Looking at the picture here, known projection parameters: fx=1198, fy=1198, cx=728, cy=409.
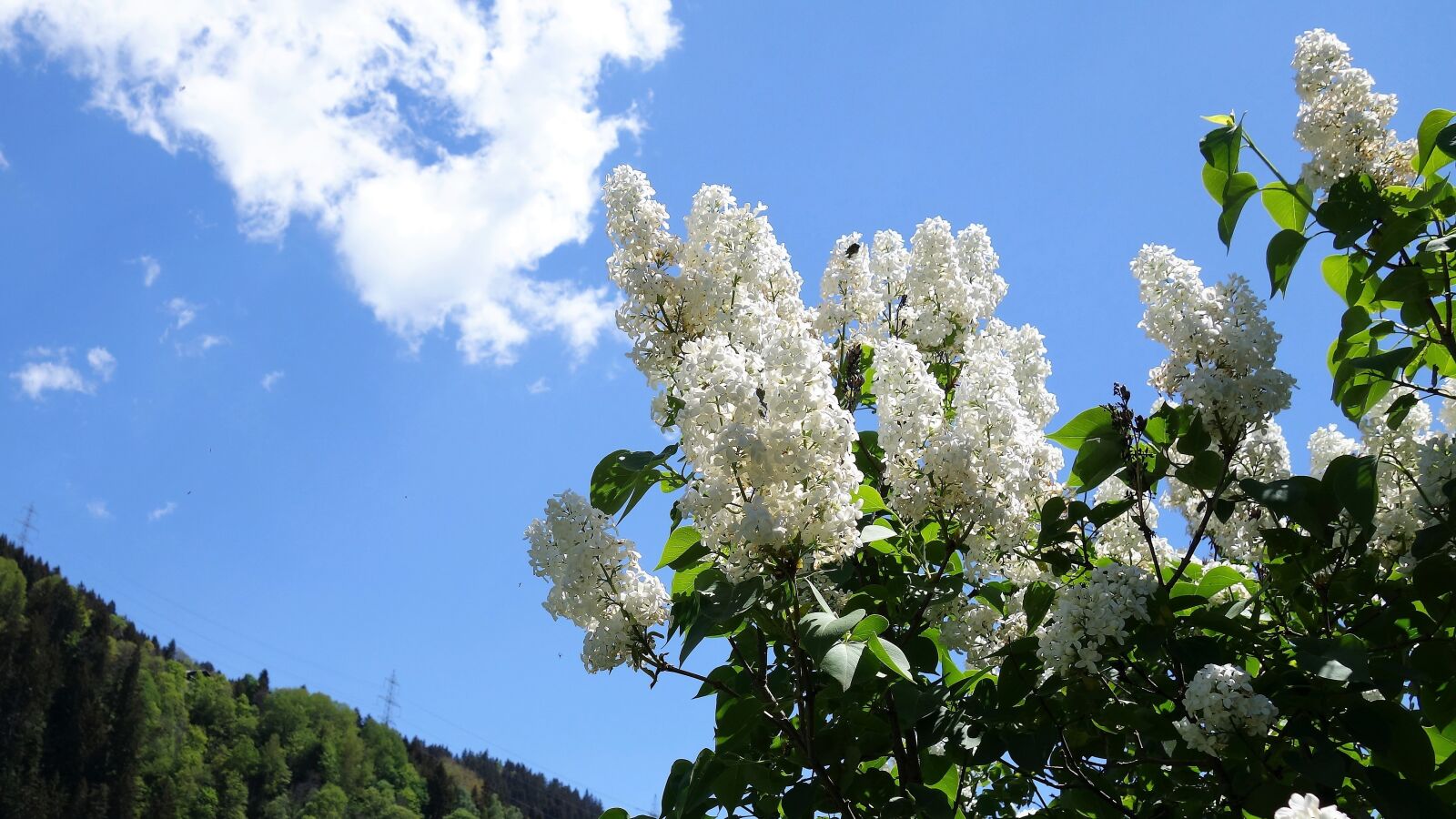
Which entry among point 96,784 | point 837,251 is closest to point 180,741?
point 96,784

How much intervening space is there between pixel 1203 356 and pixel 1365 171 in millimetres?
807

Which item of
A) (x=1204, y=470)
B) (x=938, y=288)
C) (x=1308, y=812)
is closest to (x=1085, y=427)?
(x=1204, y=470)

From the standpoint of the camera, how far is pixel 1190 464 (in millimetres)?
3406

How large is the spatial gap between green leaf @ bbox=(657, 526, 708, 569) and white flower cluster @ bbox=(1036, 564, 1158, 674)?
976 millimetres

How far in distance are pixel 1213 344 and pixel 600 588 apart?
1833 mm

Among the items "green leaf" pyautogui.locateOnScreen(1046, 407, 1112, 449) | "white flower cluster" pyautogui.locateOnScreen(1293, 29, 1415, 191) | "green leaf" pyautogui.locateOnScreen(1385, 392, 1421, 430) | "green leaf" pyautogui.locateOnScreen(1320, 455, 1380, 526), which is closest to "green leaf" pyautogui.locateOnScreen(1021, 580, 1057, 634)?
"green leaf" pyautogui.locateOnScreen(1046, 407, 1112, 449)

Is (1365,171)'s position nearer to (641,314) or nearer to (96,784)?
(641,314)

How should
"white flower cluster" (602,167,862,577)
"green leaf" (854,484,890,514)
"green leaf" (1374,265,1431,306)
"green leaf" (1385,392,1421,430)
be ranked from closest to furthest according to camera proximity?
1. "white flower cluster" (602,167,862,577)
2. "green leaf" (1374,265,1431,306)
3. "green leaf" (854,484,890,514)
4. "green leaf" (1385,392,1421,430)

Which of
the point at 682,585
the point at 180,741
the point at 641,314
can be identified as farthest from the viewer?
the point at 180,741

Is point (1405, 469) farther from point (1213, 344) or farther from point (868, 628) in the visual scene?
point (868, 628)

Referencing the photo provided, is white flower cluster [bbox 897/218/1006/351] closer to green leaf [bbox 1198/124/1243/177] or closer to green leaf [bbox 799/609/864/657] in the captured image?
green leaf [bbox 1198/124/1243/177]

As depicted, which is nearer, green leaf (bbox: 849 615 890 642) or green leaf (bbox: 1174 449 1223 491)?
green leaf (bbox: 849 615 890 642)

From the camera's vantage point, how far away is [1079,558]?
3.68 metres

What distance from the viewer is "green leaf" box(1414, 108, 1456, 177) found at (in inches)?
131
